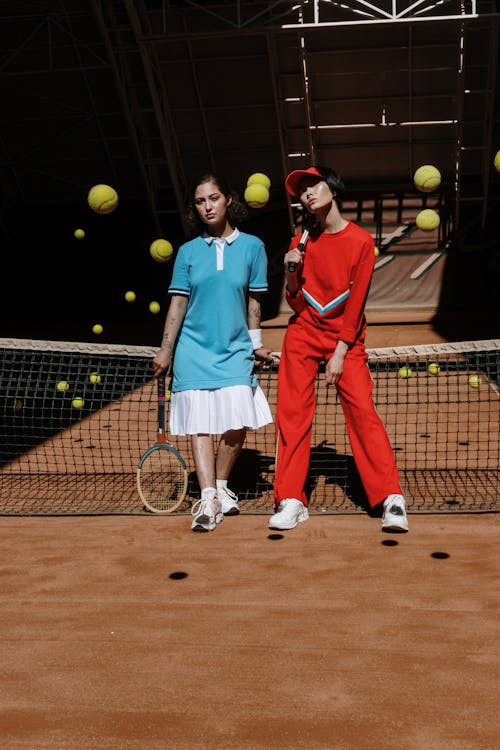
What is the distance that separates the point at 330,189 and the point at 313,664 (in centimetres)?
239

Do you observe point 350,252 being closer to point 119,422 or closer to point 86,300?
point 119,422

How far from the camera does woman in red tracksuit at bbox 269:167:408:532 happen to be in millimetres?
4070

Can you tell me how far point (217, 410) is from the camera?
4148mm

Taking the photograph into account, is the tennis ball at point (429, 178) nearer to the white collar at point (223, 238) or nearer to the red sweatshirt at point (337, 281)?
the red sweatshirt at point (337, 281)

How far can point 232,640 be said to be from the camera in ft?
9.48

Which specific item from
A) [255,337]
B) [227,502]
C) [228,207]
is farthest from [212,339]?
[227,502]

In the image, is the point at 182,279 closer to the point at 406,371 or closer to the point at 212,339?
the point at 212,339

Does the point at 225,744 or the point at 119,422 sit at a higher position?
the point at 119,422

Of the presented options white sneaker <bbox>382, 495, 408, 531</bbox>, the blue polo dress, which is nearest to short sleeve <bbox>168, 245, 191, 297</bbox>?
the blue polo dress

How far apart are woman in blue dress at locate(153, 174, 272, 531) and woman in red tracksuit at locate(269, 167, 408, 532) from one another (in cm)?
19

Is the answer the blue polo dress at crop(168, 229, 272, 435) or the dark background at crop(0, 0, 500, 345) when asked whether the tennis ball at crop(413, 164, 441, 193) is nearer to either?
the dark background at crop(0, 0, 500, 345)

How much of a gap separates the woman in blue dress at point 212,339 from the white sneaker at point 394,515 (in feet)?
2.38

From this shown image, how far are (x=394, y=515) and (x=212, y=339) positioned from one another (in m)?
1.24

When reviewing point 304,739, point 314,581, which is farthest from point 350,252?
point 304,739
